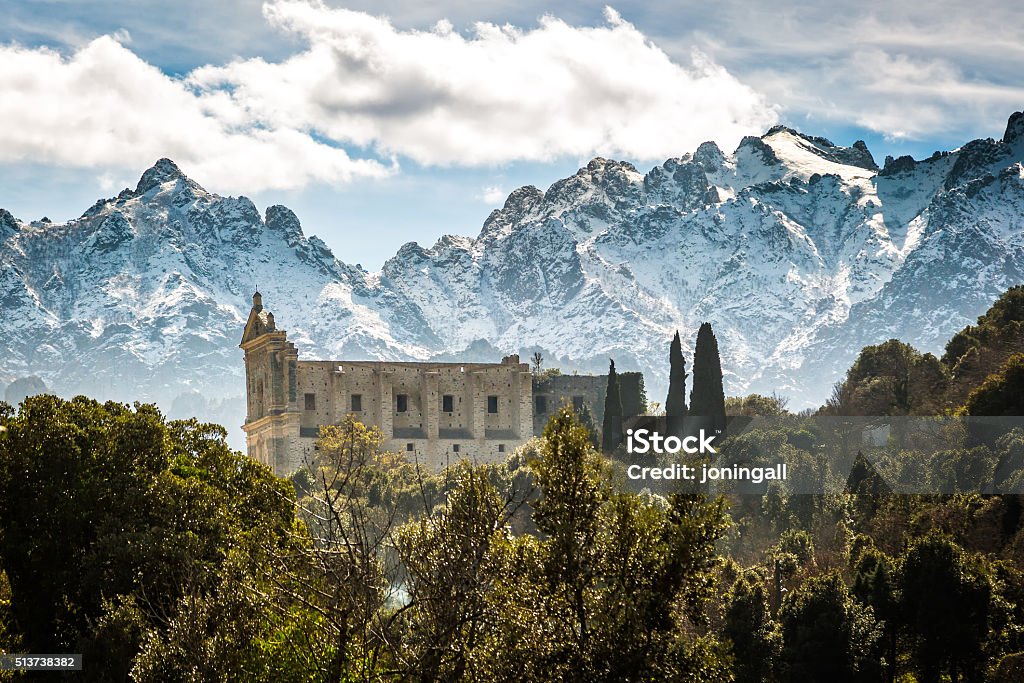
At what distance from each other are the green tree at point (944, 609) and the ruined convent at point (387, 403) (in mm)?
46927

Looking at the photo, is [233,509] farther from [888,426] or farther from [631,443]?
[631,443]

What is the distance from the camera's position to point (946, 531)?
45844mm

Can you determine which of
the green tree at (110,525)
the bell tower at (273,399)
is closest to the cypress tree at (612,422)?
the bell tower at (273,399)

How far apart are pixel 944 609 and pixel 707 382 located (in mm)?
42855

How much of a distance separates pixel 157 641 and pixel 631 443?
5206 cm

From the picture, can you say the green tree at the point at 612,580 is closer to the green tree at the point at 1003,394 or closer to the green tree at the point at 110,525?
the green tree at the point at 110,525

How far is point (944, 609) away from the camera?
3875cm

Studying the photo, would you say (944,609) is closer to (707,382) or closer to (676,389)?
(707,382)

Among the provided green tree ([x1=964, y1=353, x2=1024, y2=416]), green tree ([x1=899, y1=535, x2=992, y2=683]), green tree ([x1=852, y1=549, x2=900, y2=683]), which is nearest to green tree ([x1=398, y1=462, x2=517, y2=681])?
green tree ([x1=852, y1=549, x2=900, y2=683])

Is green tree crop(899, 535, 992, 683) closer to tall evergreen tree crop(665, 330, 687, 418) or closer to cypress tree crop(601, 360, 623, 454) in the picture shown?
cypress tree crop(601, 360, 623, 454)

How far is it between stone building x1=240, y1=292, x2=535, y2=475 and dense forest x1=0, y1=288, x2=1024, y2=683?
26675mm

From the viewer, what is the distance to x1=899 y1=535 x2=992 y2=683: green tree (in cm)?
3794

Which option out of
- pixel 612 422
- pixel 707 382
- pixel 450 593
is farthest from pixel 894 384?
pixel 450 593

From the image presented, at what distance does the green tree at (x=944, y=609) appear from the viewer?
37.9 metres
